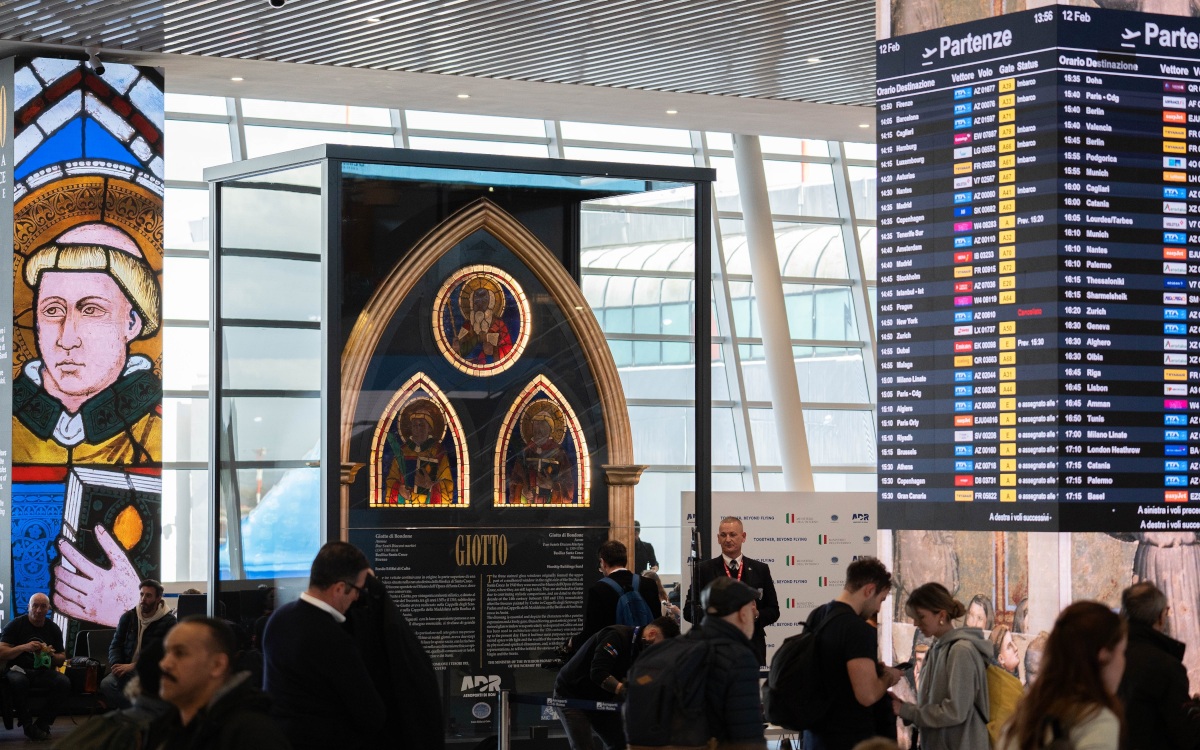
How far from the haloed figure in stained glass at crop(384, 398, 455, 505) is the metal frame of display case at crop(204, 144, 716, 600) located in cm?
46

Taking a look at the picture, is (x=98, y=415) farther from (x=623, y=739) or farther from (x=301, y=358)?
(x=623, y=739)

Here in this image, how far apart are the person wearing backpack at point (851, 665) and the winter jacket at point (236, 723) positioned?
2.13 m

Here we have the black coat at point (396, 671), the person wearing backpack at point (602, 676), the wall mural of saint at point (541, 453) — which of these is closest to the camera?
the black coat at point (396, 671)

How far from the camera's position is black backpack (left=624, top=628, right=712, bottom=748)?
4.82 m

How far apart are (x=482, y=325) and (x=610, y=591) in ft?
7.35

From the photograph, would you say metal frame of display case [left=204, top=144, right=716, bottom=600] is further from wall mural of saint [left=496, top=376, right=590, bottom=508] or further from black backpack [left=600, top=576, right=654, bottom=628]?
black backpack [left=600, top=576, right=654, bottom=628]

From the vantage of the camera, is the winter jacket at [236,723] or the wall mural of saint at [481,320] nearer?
the winter jacket at [236,723]

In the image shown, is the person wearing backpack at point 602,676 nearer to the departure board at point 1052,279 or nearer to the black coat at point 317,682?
the departure board at point 1052,279

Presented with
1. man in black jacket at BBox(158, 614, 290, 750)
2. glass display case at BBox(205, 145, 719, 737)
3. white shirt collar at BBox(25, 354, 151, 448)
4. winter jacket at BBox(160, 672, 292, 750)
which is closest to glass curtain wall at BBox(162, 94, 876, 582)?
glass display case at BBox(205, 145, 719, 737)

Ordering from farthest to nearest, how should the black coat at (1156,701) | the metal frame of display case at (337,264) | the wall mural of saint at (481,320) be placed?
the wall mural of saint at (481,320) → the metal frame of display case at (337,264) → the black coat at (1156,701)

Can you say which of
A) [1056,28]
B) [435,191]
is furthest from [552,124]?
[1056,28]

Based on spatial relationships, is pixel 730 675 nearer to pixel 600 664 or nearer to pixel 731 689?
pixel 731 689

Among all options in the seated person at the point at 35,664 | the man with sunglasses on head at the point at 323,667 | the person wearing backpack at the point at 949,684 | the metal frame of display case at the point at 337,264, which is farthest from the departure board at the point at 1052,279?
the seated person at the point at 35,664

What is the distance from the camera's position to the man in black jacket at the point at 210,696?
11.7 ft
